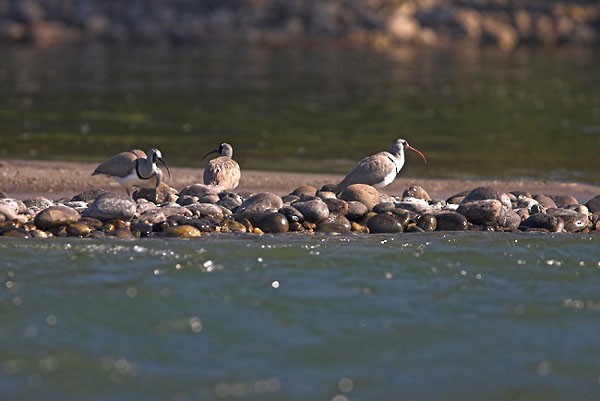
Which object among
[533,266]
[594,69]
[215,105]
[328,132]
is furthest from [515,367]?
[594,69]

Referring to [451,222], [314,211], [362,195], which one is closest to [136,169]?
[314,211]

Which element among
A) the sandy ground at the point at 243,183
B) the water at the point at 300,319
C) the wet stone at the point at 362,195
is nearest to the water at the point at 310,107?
the sandy ground at the point at 243,183

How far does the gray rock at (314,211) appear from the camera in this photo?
13562mm

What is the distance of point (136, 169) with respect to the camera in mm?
14531

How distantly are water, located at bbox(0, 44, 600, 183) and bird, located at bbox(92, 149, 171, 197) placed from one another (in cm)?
503

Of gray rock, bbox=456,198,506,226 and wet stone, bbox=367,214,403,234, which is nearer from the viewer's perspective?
wet stone, bbox=367,214,403,234

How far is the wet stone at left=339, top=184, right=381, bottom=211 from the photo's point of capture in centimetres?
1415

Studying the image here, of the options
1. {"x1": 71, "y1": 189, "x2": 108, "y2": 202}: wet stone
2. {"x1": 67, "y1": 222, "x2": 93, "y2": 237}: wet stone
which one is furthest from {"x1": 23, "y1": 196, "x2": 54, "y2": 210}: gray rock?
{"x1": 67, "y1": 222, "x2": 93, "y2": 237}: wet stone

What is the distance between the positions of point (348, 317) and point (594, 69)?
3378 centimetres

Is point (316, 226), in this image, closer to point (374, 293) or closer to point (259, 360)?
point (374, 293)

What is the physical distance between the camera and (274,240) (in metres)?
12.7

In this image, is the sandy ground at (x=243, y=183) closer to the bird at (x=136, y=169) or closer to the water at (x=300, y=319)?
the bird at (x=136, y=169)

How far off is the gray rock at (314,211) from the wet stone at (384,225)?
1.69 feet

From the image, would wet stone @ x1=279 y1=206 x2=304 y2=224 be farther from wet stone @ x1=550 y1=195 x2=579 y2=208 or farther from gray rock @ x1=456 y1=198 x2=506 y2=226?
wet stone @ x1=550 y1=195 x2=579 y2=208
